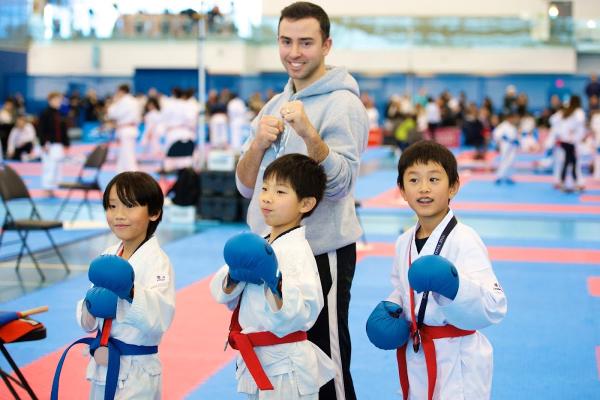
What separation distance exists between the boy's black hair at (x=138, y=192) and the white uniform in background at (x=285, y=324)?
57 centimetres

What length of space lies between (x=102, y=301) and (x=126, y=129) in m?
13.0

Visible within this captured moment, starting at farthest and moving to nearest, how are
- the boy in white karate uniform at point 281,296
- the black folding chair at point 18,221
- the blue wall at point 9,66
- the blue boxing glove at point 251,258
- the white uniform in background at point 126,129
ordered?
1. the blue wall at point 9,66
2. the white uniform in background at point 126,129
3. the black folding chair at point 18,221
4. the boy in white karate uniform at point 281,296
5. the blue boxing glove at point 251,258

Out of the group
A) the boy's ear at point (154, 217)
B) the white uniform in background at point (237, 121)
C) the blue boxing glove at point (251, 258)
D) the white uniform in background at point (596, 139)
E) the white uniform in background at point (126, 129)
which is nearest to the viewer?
the blue boxing glove at point (251, 258)

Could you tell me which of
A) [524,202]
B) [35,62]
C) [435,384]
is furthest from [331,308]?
[35,62]

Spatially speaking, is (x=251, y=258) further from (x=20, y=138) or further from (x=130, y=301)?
(x=20, y=138)

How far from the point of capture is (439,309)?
10.3ft

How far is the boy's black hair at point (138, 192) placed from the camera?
3564mm

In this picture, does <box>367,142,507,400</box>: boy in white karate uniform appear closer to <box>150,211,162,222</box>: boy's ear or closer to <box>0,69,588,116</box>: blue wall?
<box>150,211,162,222</box>: boy's ear

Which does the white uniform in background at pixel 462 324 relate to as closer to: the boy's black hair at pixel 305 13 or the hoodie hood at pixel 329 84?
the hoodie hood at pixel 329 84

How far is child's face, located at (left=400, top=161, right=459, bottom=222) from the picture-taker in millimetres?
3254

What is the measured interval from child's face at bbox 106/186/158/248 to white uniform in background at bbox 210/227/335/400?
20.7 inches

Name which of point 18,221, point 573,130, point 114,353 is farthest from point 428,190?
point 573,130

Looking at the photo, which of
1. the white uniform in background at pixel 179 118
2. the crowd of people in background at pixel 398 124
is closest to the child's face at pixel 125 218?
the crowd of people in background at pixel 398 124

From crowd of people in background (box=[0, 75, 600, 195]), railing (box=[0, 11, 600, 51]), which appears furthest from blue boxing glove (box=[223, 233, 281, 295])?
railing (box=[0, 11, 600, 51])
